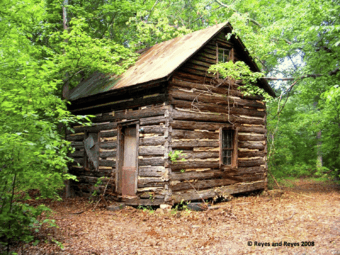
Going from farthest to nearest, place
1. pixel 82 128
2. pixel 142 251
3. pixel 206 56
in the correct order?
pixel 82 128, pixel 206 56, pixel 142 251

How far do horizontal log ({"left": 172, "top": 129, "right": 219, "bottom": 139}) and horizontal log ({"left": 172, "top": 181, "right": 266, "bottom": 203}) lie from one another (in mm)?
1814

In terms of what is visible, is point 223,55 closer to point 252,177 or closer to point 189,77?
point 189,77

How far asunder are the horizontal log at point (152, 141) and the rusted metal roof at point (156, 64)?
73.5 inches

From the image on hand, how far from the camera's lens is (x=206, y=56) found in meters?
10.9

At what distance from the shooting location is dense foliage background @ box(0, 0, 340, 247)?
510cm

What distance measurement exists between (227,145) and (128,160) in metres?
3.82

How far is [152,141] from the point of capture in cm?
962

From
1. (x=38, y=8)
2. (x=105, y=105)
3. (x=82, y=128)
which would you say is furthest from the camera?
(x=82, y=128)

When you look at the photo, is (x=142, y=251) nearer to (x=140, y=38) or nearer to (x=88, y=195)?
(x=88, y=195)

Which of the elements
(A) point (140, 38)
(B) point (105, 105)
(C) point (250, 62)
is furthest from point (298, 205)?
(A) point (140, 38)

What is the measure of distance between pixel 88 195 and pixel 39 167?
24.7ft

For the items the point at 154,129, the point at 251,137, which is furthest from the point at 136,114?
the point at 251,137

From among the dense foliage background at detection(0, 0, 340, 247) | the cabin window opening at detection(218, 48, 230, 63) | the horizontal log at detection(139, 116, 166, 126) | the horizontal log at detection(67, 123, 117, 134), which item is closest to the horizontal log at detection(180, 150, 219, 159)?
the horizontal log at detection(139, 116, 166, 126)

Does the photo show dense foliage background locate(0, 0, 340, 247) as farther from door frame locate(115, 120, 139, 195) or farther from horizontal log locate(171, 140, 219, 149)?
horizontal log locate(171, 140, 219, 149)
